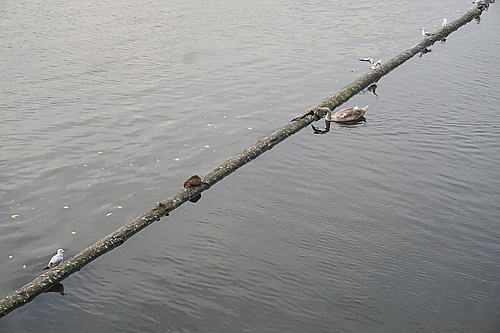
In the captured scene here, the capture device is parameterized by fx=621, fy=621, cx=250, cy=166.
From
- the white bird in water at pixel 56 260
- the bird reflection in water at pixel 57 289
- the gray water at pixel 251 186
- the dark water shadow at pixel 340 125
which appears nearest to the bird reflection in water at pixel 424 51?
the gray water at pixel 251 186

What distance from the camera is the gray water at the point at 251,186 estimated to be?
995 centimetres

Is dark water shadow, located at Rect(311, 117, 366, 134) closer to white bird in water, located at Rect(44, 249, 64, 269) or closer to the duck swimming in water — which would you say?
the duck swimming in water

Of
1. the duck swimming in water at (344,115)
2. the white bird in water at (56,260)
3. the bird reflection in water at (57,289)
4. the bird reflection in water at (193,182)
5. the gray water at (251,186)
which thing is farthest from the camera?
the duck swimming in water at (344,115)

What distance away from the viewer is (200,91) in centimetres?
2036

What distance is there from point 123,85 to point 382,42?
453 inches

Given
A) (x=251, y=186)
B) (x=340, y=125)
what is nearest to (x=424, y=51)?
(x=340, y=125)

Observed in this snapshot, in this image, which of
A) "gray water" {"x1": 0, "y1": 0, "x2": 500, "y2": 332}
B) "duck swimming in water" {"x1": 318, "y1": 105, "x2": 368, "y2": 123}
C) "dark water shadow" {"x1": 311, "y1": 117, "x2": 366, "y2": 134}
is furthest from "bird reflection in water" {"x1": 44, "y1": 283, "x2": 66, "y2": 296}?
"duck swimming in water" {"x1": 318, "y1": 105, "x2": 368, "y2": 123}

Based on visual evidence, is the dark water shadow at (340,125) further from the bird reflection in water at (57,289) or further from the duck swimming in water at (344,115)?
the bird reflection in water at (57,289)

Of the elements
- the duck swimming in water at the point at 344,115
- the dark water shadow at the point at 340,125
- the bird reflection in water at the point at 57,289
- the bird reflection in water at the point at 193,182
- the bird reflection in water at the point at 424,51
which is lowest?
the bird reflection in water at the point at 57,289

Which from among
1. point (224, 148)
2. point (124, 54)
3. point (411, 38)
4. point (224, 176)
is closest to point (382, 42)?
point (411, 38)

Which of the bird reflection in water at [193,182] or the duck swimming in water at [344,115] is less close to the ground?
the duck swimming in water at [344,115]

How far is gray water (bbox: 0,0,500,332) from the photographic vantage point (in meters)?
9.95

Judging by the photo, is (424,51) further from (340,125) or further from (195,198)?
(195,198)

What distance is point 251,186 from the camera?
13.8 meters
